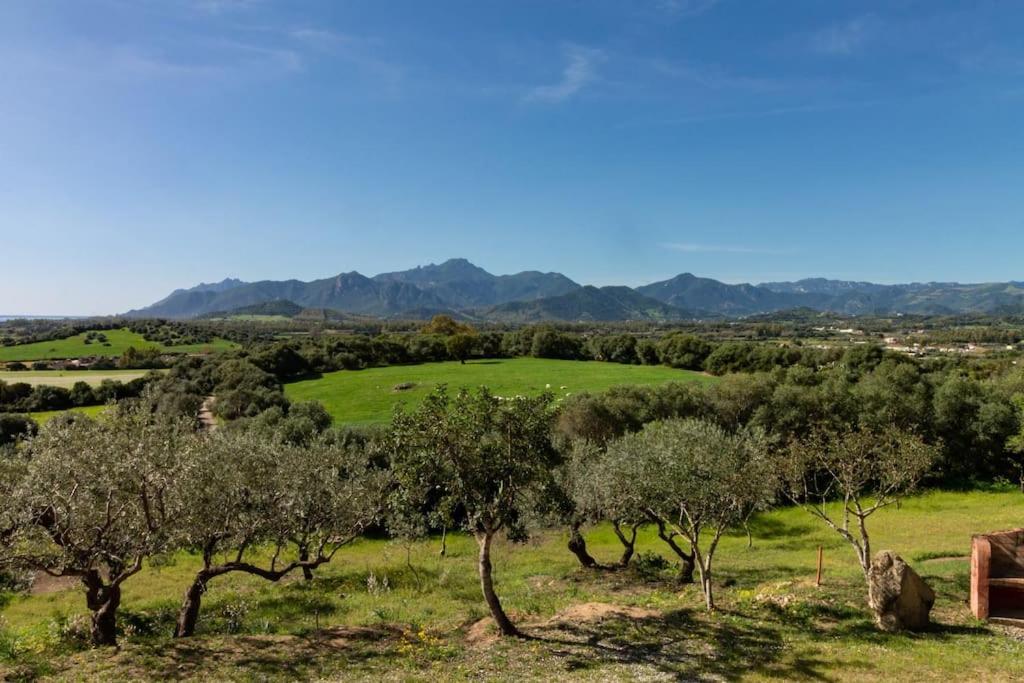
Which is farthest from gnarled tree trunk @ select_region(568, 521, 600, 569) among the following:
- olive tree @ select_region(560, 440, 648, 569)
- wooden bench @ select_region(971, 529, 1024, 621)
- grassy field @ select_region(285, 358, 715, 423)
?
grassy field @ select_region(285, 358, 715, 423)

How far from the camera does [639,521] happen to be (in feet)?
115

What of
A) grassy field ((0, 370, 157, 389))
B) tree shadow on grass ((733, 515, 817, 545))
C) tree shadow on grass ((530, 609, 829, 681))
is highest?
grassy field ((0, 370, 157, 389))

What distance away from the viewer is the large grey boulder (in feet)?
72.1

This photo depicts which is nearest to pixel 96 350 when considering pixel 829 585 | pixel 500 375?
pixel 500 375

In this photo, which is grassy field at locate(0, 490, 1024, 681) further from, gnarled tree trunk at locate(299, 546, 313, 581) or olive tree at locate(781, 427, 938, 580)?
olive tree at locate(781, 427, 938, 580)

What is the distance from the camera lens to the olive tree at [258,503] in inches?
906

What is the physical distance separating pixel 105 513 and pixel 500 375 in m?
118

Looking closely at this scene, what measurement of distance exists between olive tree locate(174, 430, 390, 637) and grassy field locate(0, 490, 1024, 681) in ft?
8.39

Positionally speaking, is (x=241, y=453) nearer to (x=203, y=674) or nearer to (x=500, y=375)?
(x=203, y=674)

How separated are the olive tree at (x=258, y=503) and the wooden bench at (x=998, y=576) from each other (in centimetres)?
2801

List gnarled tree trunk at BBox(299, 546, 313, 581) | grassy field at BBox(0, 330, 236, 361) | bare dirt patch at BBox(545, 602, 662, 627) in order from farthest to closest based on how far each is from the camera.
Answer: grassy field at BBox(0, 330, 236, 361) → gnarled tree trunk at BBox(299, 546, 313, 581) → bare dirt patch at BBox(545, 602, 662, 627)

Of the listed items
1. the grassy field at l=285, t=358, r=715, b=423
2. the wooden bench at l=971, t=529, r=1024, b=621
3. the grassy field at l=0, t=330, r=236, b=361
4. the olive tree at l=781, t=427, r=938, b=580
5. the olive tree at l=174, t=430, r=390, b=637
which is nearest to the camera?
the olive tree at l=174, t=430, r=390, b=637

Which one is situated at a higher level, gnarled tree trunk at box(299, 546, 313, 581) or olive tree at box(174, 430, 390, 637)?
olive tree at box(174, 430, 390, 637)

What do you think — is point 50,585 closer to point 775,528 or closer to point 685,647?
point 685,647
